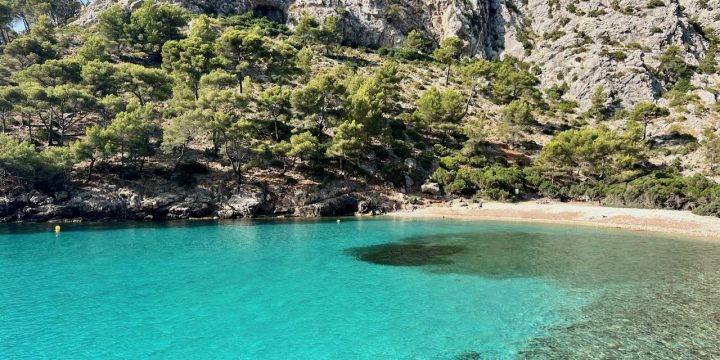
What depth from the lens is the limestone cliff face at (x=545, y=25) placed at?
317 feet

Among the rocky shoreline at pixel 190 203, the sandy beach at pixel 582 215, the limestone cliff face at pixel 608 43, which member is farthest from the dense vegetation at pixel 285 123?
the limestone cliff face at pixel 608 43

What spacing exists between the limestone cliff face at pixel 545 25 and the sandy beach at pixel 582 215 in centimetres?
4608

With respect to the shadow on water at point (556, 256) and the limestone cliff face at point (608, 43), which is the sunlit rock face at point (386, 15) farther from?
the shadow on water at point (556, 256)

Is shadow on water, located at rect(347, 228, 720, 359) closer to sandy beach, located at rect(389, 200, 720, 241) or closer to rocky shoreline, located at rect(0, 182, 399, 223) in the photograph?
sandy beach, located at rect(389, 200, 720, 241)

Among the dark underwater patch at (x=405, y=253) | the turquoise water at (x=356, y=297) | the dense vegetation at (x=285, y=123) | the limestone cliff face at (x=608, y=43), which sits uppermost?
the limestone cliff face at (x=608, y=43)

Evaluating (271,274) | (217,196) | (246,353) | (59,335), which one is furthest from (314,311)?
(217,196)

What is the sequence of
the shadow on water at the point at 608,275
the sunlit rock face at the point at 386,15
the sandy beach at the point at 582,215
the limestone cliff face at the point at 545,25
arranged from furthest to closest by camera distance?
→ the sunlit rock face at the point at 386,15 < the limestone cliff face at the point at 545,25 < the sandy beach at the point at 582,215 < the shadow on water at the point at 608,275

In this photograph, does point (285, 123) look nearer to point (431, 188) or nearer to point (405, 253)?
point (431, 188)

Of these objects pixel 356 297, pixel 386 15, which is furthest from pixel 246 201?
pixel 386 15

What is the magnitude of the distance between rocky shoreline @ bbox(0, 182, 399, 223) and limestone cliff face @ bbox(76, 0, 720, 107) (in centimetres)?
6137

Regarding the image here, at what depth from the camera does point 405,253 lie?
112 ft

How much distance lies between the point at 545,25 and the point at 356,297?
116m

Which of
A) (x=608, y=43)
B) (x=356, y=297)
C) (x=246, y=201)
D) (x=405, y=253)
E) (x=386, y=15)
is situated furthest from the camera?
(x=386, y=15)

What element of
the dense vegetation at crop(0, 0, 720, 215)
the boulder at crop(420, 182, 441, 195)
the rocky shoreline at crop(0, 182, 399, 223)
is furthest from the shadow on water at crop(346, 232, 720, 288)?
the boulder at crop(420, 182, 441, 195)
